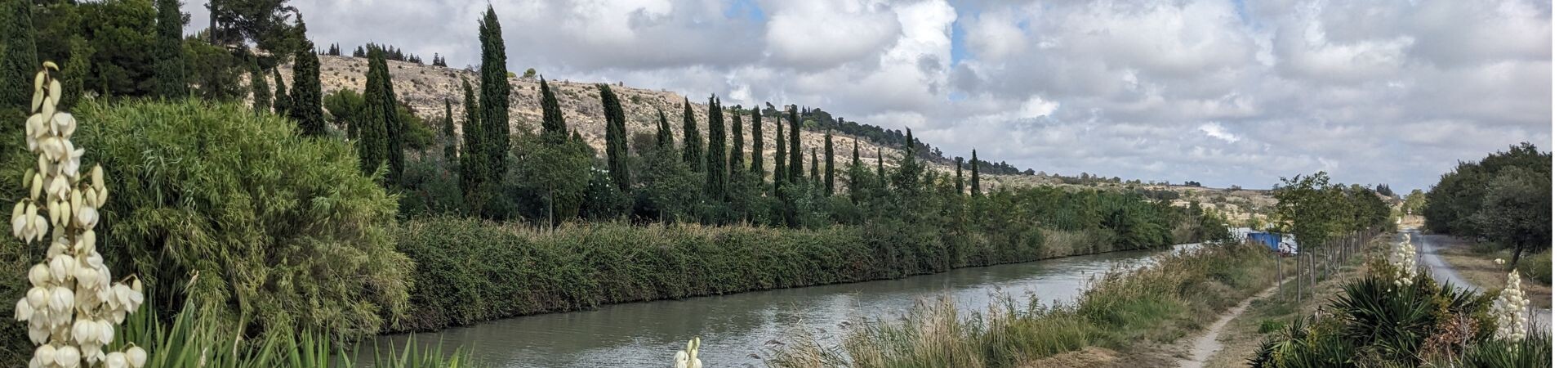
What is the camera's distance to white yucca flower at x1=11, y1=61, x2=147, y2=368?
1.97 meters

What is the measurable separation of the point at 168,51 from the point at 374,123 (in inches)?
227

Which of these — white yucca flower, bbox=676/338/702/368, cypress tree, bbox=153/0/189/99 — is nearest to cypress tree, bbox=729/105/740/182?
cypress tree, bbox=153/0/189/99

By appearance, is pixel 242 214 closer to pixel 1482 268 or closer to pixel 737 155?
pixel 737 155

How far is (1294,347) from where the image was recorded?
32.5 ft

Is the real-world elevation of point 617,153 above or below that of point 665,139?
below

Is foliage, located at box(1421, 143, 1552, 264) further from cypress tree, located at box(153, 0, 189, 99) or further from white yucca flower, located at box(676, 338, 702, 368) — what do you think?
cypress tree, located at box(153, 0, 189, 99)

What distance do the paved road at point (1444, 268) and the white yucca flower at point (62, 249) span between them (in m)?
9.00

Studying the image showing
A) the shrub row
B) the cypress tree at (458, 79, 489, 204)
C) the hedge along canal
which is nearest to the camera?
the hedge along canal

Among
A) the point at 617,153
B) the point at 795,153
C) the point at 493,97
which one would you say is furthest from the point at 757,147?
the point at 493,97

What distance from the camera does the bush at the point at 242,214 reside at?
15.4m

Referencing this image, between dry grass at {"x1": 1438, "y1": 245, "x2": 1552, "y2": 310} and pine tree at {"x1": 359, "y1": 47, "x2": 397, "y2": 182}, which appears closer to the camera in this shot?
dry grass at {"x1": 1438, "y1": 245, "x2": 1552, "y2": 310}

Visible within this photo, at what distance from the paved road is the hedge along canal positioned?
633cm

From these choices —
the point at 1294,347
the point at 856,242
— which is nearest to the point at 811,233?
the point at 856,242

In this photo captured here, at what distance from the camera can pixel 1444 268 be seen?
97.4ft
